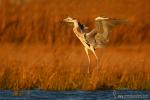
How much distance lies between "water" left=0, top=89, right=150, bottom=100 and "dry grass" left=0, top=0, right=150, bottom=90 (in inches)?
6.4

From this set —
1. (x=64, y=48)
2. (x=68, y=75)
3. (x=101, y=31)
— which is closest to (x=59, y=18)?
(x=64, y=48)

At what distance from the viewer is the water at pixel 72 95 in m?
11.5

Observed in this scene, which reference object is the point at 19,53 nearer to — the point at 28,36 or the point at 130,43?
the point at 28,36

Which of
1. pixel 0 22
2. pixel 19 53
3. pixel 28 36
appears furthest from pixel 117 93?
pixel 0 22

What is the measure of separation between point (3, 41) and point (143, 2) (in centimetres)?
489

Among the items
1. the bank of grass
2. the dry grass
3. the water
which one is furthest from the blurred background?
the water

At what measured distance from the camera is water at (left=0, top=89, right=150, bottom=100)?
37.8 ft

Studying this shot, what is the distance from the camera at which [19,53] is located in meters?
16.0

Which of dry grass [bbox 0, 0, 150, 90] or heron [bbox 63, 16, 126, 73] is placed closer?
dry grass [bbox 0, 0, 150, 90]

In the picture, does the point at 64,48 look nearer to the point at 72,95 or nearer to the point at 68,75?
the point at 68,75

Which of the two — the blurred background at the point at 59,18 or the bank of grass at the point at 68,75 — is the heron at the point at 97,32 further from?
the blurred background at the point at 59,18

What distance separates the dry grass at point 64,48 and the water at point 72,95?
0.53ft

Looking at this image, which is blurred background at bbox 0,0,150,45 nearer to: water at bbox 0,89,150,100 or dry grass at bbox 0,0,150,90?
dry grass at bbox 0,0,150,90

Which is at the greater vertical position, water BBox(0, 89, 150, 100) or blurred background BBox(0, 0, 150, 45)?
blurred background BBox(0, 0, 150, 45)
